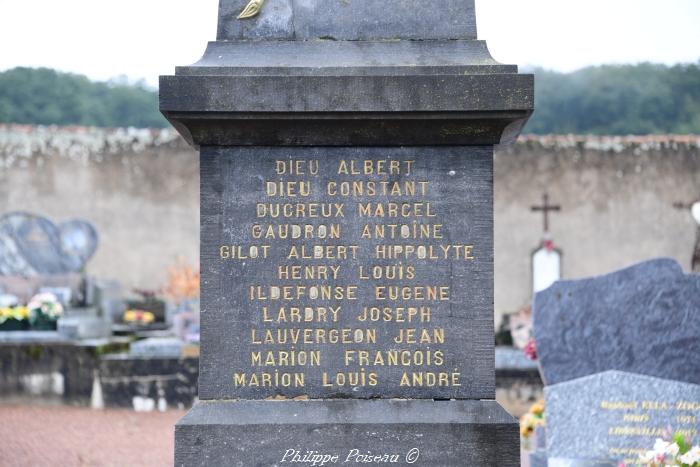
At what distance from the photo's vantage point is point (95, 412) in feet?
40.1

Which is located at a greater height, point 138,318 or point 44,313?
point 44,313

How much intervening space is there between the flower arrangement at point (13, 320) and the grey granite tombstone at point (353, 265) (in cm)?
1039

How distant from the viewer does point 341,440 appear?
4387mm

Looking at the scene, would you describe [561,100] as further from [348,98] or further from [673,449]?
[348,98]

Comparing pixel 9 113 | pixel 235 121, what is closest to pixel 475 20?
pixel 235 121

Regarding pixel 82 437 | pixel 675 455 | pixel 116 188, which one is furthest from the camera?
pixel 116 188

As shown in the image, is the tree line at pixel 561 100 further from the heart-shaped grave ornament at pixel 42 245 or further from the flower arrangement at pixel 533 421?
the flower arrangement at pixel 533 421

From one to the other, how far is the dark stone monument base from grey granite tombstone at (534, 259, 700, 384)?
314 centimetres

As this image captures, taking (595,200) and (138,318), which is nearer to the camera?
(138,318)

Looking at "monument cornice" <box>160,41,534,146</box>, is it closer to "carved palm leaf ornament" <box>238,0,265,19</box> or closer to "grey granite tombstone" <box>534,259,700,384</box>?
"carved palm leaf ornament" <box>238,0,265,19</box>

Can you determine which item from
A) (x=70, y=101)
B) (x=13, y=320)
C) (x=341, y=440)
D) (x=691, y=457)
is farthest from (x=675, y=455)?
(x=70, y=101)

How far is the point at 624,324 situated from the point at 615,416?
75 cm

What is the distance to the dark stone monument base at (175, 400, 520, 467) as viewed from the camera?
14.3ft

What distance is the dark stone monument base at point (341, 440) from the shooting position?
4363mm
